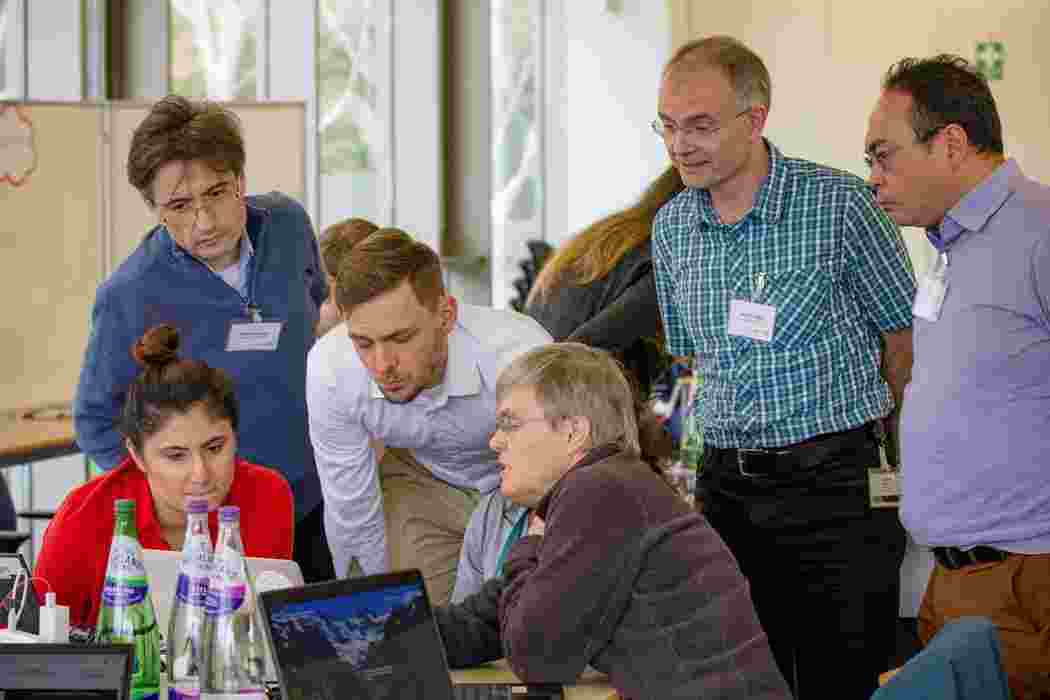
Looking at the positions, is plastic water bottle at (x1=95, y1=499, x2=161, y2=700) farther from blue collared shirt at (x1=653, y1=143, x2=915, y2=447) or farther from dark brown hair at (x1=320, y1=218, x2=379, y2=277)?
dark brown hair at (x1=320, y1=218, x2=379, y2=277)

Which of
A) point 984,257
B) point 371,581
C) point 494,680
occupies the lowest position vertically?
point 494,680

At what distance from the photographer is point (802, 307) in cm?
288

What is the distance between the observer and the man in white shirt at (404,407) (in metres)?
2.66

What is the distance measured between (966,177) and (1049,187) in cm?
16

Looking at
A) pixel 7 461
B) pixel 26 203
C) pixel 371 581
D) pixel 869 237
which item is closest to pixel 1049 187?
pixel 869 237

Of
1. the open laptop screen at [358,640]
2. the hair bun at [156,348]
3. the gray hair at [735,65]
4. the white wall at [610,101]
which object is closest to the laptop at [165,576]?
the open laptop screen at [358,640]

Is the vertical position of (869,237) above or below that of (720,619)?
above

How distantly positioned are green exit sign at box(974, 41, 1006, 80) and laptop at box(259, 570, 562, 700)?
735 cm

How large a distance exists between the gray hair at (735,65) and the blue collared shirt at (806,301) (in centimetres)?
13

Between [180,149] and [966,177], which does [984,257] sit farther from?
[180,149]

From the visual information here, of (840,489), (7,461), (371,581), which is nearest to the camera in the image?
(371,581)

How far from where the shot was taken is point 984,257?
2623 mm

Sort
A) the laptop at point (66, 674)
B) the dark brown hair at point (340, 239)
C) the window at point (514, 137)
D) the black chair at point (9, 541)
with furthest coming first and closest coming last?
1. the window at point (514, 137)
2. the dark brown hair at point (340, 239)
3. the black chair at point (9, 541)
4. the laptop at point (66, 674)

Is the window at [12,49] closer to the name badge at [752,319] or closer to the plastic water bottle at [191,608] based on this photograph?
the name badge at [752,319]
